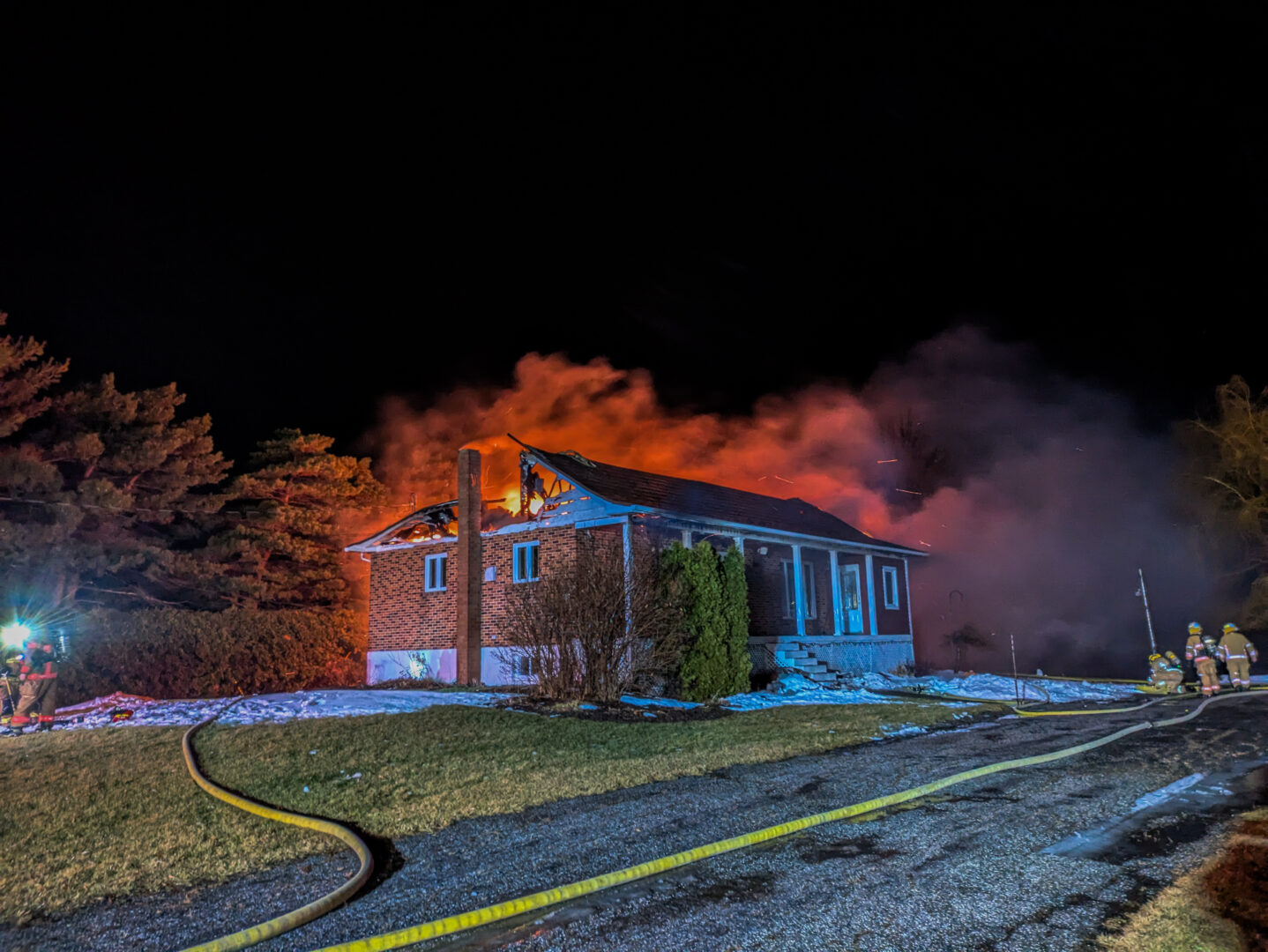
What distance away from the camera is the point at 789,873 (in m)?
4.33

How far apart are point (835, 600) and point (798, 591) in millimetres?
2300

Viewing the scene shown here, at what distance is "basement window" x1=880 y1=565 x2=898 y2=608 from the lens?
2595 cm

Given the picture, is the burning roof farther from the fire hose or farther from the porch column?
the fire hose

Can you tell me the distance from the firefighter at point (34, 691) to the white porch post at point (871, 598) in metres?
19.8

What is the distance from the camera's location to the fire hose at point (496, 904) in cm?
354

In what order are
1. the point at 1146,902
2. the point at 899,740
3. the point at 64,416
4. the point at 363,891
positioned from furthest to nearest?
the point at 64,416
the point at 899,740
the point at 363,891
the point at 1146,902

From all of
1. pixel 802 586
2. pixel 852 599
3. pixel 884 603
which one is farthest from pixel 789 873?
pixel 884 603

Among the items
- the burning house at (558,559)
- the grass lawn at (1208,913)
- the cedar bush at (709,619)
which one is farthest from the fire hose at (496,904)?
the burning house at (558,559)

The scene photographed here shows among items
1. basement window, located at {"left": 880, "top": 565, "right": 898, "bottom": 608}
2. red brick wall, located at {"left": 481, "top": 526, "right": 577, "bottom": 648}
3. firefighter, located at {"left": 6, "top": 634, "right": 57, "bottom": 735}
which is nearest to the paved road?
firefighter, located at {"left": 6, "top": 634, "right": 57, "bottom": 735}

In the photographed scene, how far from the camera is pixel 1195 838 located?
4.98 meters

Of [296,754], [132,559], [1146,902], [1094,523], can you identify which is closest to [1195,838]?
[1146,902]

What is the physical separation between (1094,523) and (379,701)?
96.6ft

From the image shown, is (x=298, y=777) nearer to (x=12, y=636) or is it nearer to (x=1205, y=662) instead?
(x=12, y=636)

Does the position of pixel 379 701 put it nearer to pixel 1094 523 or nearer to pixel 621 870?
pixel 621 870
